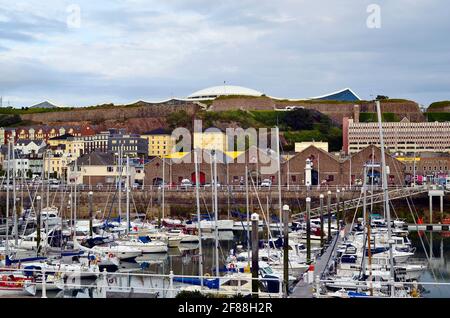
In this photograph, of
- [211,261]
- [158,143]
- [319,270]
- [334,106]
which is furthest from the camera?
[334,106]

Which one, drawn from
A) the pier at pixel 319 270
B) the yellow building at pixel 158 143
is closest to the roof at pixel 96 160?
the yellow building at pixel 158 143

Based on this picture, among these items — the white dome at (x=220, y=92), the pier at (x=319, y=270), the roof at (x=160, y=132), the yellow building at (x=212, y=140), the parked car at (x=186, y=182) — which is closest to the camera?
Result: the pier at (x=319, y=270)

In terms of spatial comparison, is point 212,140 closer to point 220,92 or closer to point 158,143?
point 158,143

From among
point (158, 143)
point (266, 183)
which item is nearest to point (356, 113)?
point (158, 143)

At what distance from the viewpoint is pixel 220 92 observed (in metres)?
87.7

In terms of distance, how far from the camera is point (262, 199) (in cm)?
3369

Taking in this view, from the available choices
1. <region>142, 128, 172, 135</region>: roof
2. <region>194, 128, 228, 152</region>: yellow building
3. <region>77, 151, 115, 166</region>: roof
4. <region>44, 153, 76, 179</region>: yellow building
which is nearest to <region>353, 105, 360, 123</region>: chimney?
<region>142, 128, 172, 135</region>: roof

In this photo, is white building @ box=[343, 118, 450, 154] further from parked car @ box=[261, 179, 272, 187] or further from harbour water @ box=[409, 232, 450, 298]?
Result: harbour water @ box=[409, 232, 450, 298]

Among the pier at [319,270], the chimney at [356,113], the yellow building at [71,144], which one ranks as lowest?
the pier at [319,270]

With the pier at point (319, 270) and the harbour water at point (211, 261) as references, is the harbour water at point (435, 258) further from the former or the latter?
the pier at point (319, 270)

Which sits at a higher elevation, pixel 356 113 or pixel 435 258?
pixel 356 113

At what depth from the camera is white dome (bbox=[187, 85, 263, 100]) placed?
287 feet

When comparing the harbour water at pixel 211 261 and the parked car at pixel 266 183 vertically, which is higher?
the parked car at pixel 266 183

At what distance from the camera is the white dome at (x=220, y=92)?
287ft
